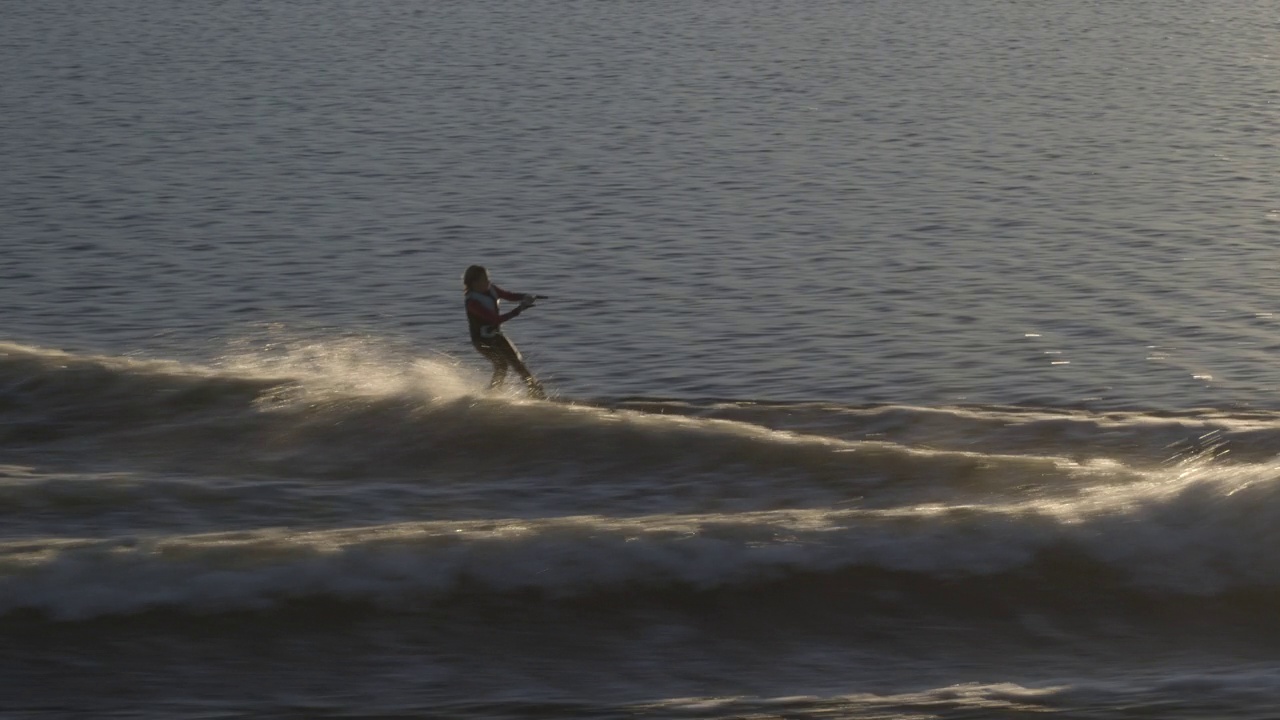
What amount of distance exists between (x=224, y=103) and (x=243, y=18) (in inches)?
635

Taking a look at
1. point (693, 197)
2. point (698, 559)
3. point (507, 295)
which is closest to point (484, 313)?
point (507, 295)

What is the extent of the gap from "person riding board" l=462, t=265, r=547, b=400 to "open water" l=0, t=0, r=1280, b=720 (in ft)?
1.55

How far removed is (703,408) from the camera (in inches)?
736

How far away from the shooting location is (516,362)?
18906mm

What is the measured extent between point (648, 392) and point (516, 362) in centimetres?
160

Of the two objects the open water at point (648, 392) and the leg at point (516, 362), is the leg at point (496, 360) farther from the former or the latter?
the open water at point (648, 392)

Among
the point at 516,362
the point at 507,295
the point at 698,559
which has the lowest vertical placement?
the point at 698,559

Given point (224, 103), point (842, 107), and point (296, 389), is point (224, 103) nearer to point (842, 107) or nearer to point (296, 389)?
point (842, 107)

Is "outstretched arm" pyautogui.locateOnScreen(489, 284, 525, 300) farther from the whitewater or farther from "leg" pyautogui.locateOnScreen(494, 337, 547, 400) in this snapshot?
the whitewater

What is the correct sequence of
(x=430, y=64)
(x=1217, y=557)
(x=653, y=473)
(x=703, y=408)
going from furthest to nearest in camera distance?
(x=430, y=64), (x=703, y=408), (x=653, y=473), (x=1217, y=557)

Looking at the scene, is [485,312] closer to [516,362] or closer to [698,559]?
[516,362]

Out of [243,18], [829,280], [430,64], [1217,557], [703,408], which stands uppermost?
[243,18]

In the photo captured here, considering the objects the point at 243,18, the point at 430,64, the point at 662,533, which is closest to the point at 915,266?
the point at 662,533

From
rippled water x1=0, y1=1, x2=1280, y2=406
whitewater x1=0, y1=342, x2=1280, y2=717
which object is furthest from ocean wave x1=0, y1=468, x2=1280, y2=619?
rippled water x1=0, y1=1, x2=1280, y2=406
